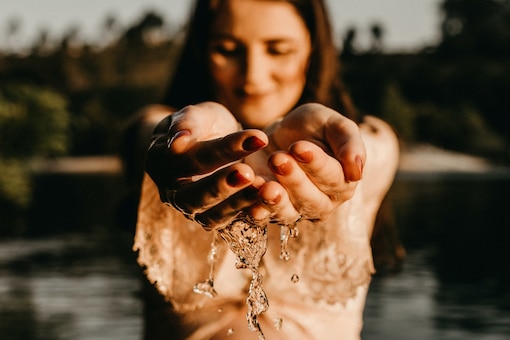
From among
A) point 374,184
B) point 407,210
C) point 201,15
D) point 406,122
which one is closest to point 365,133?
point 374,184

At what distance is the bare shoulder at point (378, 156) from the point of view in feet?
8.15

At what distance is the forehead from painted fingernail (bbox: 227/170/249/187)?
82 cm

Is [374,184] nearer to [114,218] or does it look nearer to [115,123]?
[114,218]

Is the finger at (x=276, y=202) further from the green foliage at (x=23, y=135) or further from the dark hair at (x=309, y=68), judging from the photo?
the green foliage at (x=23, y=135)

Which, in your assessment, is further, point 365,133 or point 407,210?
point 407,210

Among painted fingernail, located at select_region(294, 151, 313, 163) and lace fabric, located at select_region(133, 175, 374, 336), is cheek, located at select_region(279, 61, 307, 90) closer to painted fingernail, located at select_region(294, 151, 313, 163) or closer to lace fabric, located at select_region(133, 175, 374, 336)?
lace fabric, located at select_region(133, 175, 374, 336)

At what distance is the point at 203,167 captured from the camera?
1694 mm

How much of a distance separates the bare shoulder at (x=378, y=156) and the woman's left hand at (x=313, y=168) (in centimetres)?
60

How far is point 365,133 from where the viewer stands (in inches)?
98.4

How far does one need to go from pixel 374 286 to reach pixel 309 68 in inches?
827

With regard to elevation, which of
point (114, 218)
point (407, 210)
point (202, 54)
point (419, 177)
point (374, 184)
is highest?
point (202, 54)

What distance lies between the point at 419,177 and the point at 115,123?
87.3 ft

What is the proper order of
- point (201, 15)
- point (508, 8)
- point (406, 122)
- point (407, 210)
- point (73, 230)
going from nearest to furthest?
point (201, 15) → point (73, 230) → point (407, 210) → point (406, 122) → point (508, 8)

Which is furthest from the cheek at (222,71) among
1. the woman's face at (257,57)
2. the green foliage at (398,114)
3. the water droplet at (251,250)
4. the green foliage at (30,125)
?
the green foliage at (398,114)
